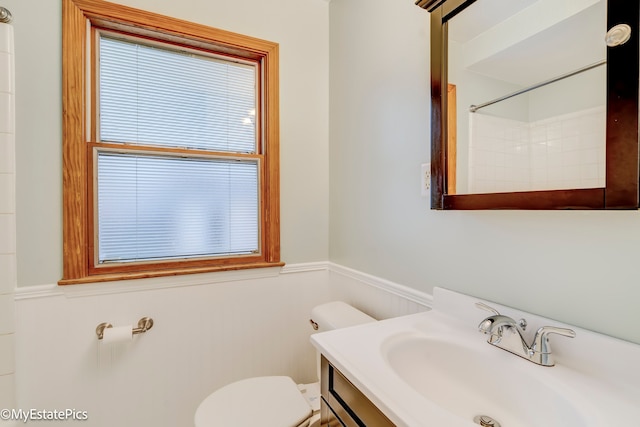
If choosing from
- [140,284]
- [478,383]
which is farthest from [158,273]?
[478,383]

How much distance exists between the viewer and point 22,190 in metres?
1.24

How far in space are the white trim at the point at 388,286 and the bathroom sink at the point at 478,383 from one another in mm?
287

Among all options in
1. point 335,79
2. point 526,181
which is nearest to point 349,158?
point 335,79

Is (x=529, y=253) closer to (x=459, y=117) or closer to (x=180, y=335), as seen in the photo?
(x=459, y=117)

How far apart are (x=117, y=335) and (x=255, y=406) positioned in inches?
27.5

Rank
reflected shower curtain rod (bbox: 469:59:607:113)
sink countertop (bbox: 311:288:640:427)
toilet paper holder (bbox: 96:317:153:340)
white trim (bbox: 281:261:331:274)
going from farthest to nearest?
white trim (bbox: 281:261:331:274) → toilet paper holder (bbox: 96:317:153:340) → reflected shower curtain rod (bbox: 469:59:607:113) → sink countertop (bbox: 311:288:640:427)

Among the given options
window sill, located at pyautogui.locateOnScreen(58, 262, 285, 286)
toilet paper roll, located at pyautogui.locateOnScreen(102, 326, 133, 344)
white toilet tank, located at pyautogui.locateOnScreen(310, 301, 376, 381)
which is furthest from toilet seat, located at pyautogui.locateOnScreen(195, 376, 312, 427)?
window sill, located at pyautogui.locateOnScreen(58, 262, 285, 286)

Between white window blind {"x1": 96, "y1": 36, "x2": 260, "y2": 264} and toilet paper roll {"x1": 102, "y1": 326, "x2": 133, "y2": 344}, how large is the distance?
0.32 meters

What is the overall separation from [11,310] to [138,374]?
59 cm

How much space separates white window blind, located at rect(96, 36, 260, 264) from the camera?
1.44 meters

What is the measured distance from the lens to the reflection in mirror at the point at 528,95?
681 millimetres

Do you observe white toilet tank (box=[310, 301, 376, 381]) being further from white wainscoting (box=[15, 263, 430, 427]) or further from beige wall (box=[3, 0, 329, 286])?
beige wall (box=[3, 0, 329, 286])

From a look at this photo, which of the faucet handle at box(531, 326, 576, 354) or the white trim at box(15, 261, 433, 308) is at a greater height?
the faucet handle at box(531, 326, 576, 354)

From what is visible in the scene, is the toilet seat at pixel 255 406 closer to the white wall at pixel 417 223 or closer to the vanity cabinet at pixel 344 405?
the vanity cabinet at pixel 344 405
